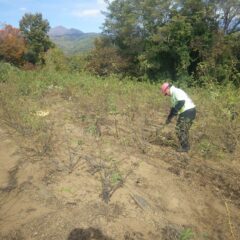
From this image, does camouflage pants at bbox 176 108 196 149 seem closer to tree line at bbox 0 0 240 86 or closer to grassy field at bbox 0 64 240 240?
grassy field at bbox 0 64 240 240

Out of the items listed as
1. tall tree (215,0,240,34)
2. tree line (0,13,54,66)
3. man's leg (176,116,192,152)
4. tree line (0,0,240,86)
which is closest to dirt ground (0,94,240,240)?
man's leg (176,116,192,152)

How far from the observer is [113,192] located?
167 inches

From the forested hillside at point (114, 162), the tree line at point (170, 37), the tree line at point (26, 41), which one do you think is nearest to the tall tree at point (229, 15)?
the tree line at point (170, 37)

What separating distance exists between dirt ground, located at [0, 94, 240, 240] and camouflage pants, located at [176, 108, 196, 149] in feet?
0.77

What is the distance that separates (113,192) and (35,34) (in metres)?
34.2

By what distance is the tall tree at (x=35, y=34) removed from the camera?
35.2 meters

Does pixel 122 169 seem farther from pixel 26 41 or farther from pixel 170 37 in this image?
pixel 26 41

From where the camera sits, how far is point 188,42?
1712 cm

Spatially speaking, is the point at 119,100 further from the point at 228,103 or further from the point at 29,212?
the point at 29,212

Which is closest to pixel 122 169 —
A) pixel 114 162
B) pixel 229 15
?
pixel 114 162

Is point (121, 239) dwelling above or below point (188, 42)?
below

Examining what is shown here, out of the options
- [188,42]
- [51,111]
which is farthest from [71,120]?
[188,42]

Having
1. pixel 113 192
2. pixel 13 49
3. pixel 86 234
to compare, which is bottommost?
pixel 13 49

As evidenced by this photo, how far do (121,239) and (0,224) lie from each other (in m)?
1.35
